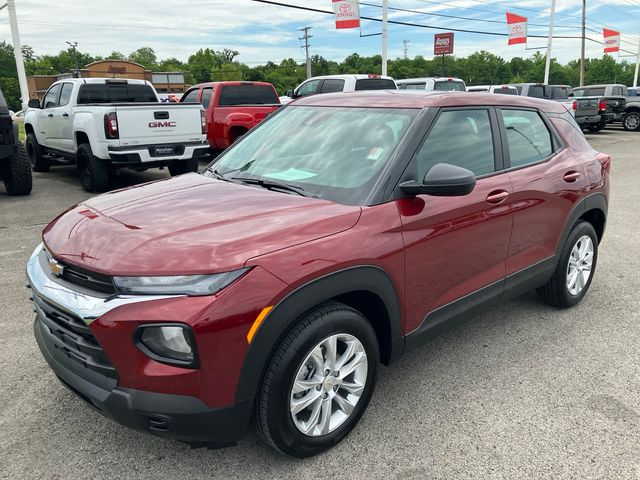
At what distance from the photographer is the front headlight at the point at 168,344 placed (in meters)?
2.03

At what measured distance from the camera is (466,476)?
241 centimetres

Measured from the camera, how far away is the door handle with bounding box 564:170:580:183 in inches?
153

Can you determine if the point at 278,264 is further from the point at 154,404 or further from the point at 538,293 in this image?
the point at 538,293

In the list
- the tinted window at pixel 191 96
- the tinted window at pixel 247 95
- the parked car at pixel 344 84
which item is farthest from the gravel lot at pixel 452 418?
the parked car at pixel 344 84

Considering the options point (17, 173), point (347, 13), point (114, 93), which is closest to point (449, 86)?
point (347, 13)

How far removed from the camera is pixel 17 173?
852cm

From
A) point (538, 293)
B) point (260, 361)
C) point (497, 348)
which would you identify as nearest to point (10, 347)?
point (260, 361)

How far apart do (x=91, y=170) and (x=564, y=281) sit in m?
7.36

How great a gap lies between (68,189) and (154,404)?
8563 millimetres

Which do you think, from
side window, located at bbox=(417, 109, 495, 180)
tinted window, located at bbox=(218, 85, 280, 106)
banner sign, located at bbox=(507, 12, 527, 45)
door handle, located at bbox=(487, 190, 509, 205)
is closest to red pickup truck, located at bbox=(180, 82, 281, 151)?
tinted window, located at bbox=(218, 85, 280, 106)

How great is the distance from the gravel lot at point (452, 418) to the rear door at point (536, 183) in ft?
2.08

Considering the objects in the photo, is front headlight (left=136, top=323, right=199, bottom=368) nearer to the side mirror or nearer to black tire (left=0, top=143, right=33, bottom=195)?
the side mirror

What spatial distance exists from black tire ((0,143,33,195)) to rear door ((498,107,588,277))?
7.75 meters

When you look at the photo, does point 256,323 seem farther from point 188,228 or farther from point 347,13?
point 347,13
